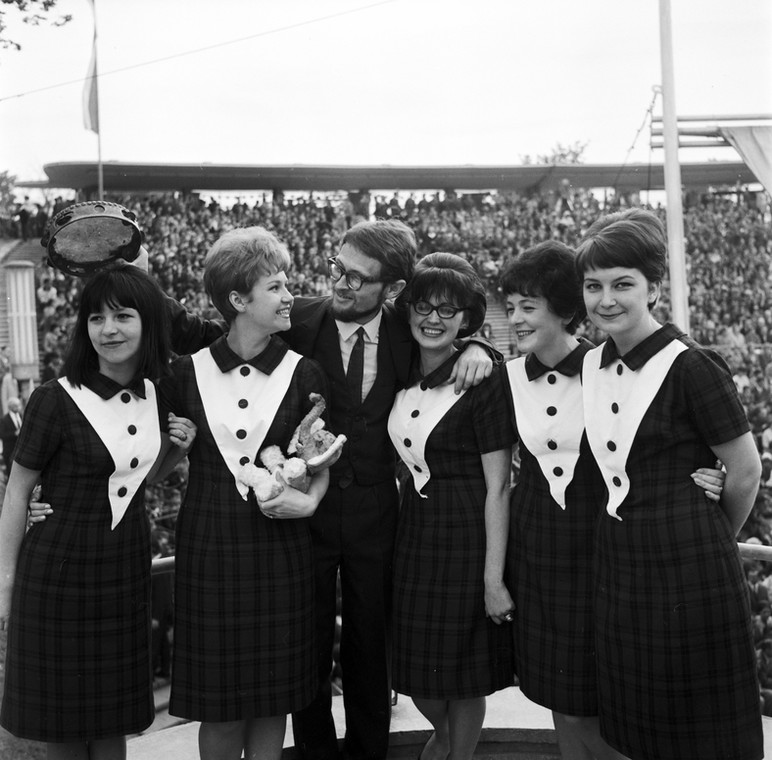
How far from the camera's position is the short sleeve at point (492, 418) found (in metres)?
2.07

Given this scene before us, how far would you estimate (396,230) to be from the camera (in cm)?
225

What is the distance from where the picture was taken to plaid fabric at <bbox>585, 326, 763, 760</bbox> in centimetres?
172

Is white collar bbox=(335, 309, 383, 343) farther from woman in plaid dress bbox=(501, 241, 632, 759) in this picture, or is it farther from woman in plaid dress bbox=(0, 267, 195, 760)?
woman in plaid dress bbox=(0, 267, 195, 760)

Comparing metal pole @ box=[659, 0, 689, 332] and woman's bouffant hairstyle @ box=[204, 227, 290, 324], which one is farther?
metal pole @ box=[659, 0, 689, 332]

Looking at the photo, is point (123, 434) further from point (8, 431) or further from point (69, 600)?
point (8, 431)

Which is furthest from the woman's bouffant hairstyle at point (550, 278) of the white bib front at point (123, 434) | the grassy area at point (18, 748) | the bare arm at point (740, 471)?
the grassy area at point (18, 748)

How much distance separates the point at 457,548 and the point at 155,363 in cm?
84

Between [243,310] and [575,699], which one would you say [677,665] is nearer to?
[575,699]

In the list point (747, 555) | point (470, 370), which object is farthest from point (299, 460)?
point (747, 555)

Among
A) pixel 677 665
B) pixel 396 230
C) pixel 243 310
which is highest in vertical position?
pixel 396 230

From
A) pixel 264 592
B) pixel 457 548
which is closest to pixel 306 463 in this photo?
pixel 264 592

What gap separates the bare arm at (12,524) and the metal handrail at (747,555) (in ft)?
1.08

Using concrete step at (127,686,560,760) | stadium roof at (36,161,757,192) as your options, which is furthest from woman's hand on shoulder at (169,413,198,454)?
stadium roof at (36,161,757,192)

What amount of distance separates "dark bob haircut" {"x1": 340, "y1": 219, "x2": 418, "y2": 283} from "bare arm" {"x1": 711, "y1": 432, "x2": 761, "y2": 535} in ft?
2.89
